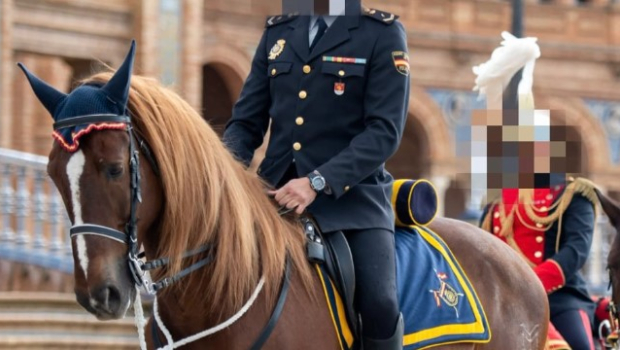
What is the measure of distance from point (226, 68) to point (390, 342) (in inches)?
646

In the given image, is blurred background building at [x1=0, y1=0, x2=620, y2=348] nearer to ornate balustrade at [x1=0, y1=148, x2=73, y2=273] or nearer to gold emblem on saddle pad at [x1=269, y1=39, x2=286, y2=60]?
ornate balustrade at [x1=0, y1=148, x2=73, y2=273]

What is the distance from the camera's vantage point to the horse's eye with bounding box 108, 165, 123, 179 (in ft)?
13.6

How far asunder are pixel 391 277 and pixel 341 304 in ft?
0.73

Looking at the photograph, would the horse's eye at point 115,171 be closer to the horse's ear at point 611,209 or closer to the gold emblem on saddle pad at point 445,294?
the gold emblem on saddle pad at point 445,294

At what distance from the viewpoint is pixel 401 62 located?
4.96 m

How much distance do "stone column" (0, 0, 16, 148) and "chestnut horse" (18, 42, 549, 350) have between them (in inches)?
409

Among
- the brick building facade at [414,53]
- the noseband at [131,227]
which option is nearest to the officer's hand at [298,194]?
the noseband at [131,227]

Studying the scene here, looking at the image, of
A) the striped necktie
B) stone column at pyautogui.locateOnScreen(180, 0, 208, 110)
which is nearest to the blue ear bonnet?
the striped necktie

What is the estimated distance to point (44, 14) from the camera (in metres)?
16.4

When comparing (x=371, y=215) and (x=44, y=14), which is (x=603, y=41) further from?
(x=371, y=215)

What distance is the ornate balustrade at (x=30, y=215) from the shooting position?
1140 cm

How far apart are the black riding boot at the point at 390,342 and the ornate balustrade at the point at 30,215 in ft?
22.5

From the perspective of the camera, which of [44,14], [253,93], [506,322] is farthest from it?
[44,14]

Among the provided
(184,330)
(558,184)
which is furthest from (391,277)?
(558,184)
